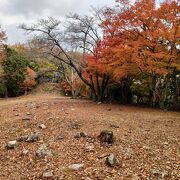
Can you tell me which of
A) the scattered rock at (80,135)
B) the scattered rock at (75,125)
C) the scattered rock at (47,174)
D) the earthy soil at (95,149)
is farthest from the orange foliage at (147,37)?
the scattered rock at (47,174)

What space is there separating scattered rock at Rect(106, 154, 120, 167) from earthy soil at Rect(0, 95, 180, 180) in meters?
0.13

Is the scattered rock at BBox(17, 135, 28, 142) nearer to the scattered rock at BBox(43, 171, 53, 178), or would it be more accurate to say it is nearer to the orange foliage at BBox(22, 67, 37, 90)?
the scattered rock at BBox(43, 171, 53, 178)

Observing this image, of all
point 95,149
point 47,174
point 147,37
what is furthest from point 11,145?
point 147,37

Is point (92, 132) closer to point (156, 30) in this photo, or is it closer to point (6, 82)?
point (156, 30)

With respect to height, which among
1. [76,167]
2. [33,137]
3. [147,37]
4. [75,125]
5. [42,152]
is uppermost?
[147,37]

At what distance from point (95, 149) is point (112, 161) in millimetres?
1269

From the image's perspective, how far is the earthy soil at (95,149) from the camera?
8555mm

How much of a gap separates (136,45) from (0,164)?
1175 cm

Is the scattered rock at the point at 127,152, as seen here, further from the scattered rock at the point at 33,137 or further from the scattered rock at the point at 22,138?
the scattered rock at the point at 22,138

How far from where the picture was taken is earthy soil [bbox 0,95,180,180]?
8555mm

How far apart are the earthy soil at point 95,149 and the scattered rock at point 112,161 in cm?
13

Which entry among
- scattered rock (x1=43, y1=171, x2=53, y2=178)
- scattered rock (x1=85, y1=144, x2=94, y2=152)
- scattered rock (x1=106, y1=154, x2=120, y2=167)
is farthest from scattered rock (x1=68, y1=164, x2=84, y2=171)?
scattered rock (x1=85, y1=144, x2=94, y2=152)

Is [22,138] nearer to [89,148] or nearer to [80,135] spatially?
[80,135]

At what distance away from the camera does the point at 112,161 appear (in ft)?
29.5
